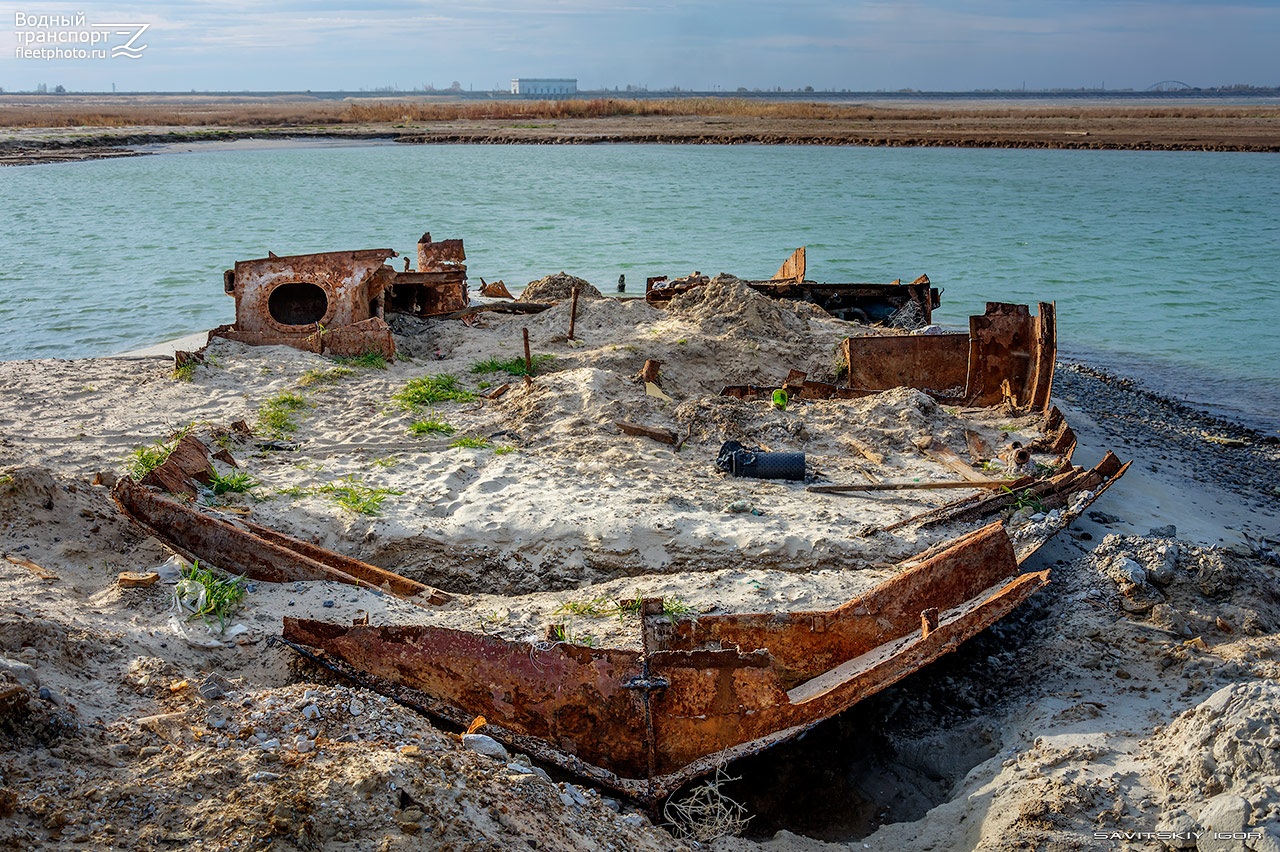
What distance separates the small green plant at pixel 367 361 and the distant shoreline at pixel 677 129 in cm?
4008

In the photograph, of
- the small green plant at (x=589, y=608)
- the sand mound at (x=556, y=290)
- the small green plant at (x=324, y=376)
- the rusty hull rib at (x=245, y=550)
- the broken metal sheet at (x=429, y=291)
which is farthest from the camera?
the sand mound at (x=556, y=290)

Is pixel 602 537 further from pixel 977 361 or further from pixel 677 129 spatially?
pixel 677 129

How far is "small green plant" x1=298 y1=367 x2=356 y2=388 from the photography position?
9.63 meters

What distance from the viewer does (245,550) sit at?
224 inches

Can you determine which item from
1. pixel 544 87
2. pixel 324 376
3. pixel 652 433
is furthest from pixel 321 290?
pixel 544 87

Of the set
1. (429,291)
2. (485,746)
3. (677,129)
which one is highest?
(677,129)

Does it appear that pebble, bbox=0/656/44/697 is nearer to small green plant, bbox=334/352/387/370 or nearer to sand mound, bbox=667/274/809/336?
small green plant, bbox=334/352/387/370

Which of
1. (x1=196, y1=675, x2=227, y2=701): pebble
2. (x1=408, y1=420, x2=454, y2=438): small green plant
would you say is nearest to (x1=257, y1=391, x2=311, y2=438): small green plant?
(x1=408, y1=420, x2=454, y2=438): small green plant

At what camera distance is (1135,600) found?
18.1 feet

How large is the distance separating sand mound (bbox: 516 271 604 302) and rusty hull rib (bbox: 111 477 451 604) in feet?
26.6

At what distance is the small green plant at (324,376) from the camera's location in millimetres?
9633

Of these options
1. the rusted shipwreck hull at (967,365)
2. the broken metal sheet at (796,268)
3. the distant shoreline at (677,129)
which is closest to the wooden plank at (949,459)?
the rusted shipwreck hull at (967,365)

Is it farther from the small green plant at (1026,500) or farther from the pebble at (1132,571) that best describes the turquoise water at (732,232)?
the pebble at (1132,571)

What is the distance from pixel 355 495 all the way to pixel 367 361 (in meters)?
3.71
